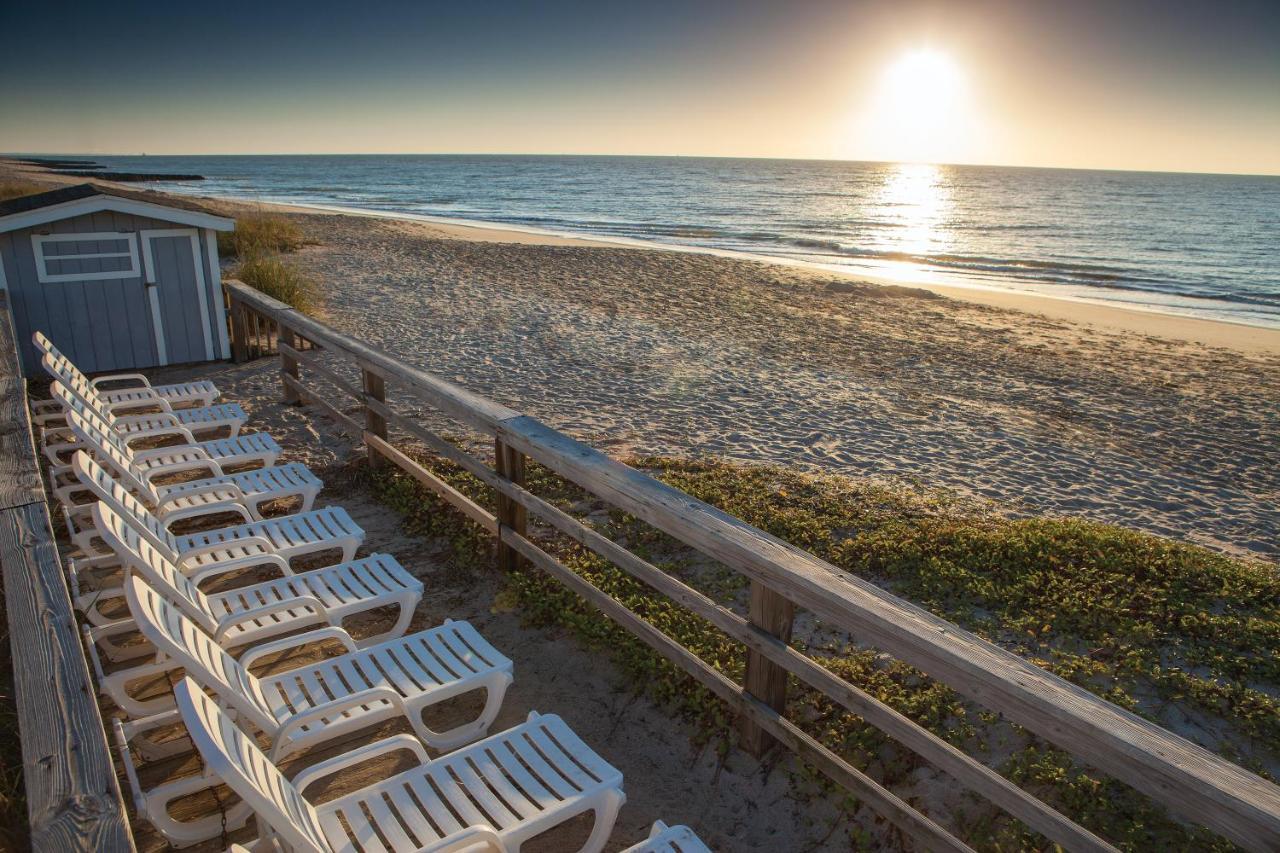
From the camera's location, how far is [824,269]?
894 inches

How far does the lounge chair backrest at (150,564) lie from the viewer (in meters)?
2.97

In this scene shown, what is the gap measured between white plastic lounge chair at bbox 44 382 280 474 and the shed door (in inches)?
123

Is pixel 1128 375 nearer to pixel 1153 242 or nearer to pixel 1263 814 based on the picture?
pixel 1263 814

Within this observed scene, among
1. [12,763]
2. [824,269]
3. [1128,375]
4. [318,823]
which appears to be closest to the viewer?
[318,823]

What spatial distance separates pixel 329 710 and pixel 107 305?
7.68 m

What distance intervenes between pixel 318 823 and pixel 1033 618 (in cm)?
391

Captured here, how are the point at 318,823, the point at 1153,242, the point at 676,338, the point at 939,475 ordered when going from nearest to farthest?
the point at 318,823
the point at 939,475
the point at 676,338
the point at 1153,242

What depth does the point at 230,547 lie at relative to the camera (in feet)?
13.1

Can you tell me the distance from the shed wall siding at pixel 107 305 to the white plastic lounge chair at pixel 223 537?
200 inches

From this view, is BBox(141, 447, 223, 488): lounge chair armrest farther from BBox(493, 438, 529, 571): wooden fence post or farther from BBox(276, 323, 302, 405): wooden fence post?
BBox(276, 323, 302, 405): wooden fence post

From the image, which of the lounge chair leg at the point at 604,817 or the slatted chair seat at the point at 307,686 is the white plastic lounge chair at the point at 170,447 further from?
the lounge chair leg at the point at 604,817

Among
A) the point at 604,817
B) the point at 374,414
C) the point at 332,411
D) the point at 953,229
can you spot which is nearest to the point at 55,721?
the point at 604,817

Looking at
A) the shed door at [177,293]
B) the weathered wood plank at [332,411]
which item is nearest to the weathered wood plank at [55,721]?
the weathered wood plank at [332,411]

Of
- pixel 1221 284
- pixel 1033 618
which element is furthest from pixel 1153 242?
pixel 1033 618
